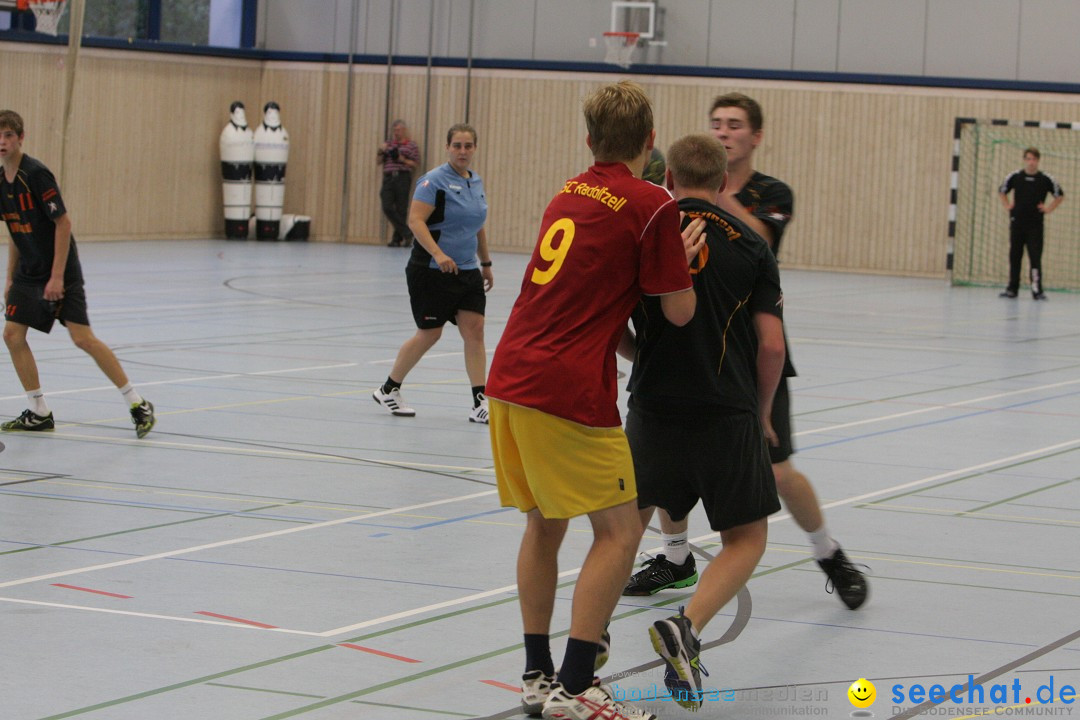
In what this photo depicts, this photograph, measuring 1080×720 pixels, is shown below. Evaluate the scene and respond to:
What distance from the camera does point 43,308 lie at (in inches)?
345

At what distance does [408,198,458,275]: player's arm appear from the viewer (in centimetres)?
955

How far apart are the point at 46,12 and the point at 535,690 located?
74.3 ft

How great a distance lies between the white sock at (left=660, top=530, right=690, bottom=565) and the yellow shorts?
1517mm

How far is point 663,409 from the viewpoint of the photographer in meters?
4.61

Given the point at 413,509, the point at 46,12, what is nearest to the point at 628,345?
the point at 413,509

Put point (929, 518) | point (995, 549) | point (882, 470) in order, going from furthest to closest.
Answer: point (882, 470) → point (929, 518) → point (995, 549)

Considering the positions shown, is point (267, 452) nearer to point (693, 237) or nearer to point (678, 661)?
point (693, 237)

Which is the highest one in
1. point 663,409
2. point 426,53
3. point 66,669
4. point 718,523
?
point 426,53

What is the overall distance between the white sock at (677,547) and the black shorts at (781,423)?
520 mm

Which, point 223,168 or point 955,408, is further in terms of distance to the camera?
point 223,168

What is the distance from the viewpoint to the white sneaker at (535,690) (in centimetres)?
414

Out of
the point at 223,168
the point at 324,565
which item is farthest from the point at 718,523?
the point at 223,168

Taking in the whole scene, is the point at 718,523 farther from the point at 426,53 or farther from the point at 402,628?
the point at 426,53

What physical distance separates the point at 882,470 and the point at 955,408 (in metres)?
2.69
